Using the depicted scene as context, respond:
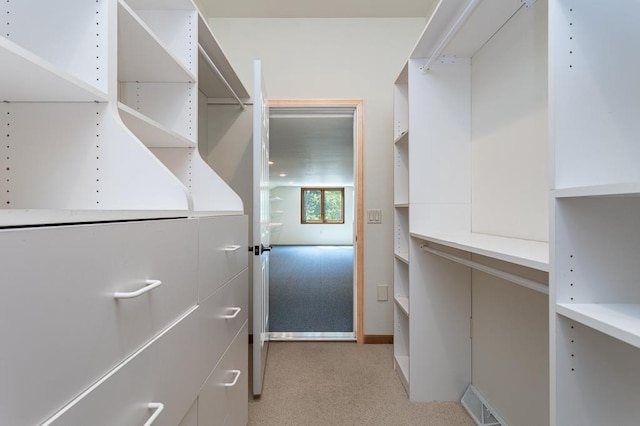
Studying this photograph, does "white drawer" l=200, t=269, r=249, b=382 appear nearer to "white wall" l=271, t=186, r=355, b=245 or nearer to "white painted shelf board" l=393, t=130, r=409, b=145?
"white painted shelf board" l=393, t=130, r=409, b=145

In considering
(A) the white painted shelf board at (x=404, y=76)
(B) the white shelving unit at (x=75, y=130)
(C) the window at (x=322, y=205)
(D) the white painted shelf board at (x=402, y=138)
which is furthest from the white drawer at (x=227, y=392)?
(C) the window at (x=322, y=205)

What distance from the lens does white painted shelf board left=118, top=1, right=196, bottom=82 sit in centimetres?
92

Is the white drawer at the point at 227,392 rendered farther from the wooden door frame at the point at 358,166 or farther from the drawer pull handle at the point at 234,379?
the wooden door frame at the point at 358,166

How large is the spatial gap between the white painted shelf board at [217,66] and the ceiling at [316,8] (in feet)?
2.25

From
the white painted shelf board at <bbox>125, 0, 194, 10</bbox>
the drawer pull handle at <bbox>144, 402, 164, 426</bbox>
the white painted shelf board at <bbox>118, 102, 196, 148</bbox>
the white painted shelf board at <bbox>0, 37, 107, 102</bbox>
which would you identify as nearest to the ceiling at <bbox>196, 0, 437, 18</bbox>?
the white painted shelf board at <bbox>125, 0, 194, 10</bbox>

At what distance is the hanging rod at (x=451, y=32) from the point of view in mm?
1231

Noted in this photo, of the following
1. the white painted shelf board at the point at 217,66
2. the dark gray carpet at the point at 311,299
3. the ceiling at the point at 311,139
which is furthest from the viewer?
the dark gray carpet at the point at 311,299

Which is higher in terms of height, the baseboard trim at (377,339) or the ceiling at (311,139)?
the ceiling at (311,139)

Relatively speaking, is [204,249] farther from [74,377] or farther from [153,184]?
[74,377]

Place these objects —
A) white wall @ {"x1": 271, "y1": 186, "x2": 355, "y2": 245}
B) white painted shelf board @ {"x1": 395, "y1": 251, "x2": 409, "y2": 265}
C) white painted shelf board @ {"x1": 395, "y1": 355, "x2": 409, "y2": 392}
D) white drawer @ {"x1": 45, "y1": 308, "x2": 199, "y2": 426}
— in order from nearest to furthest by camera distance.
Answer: white drawer @ {"x1": 45, "y1": 308, "x2": 199, "y2": 426} < white painted shelf board @ {"x1": 395, "y1": 355, "x2": 409, "y2": 392} < white painted shelf board @ {"x1": 395, "y1": 251, "x2": 409, "y2": 265} < white wall @ {"x1": 271, "y1": 186, "x2": 355, "y2": 245}

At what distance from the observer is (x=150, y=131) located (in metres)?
1.07

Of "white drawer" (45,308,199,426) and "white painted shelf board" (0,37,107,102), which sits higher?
"white painted shelf board" (0,37,107,102)

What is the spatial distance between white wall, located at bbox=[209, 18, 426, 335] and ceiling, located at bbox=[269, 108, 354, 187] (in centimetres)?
17

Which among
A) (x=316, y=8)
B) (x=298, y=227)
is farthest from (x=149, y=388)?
(x=298, y=227)
